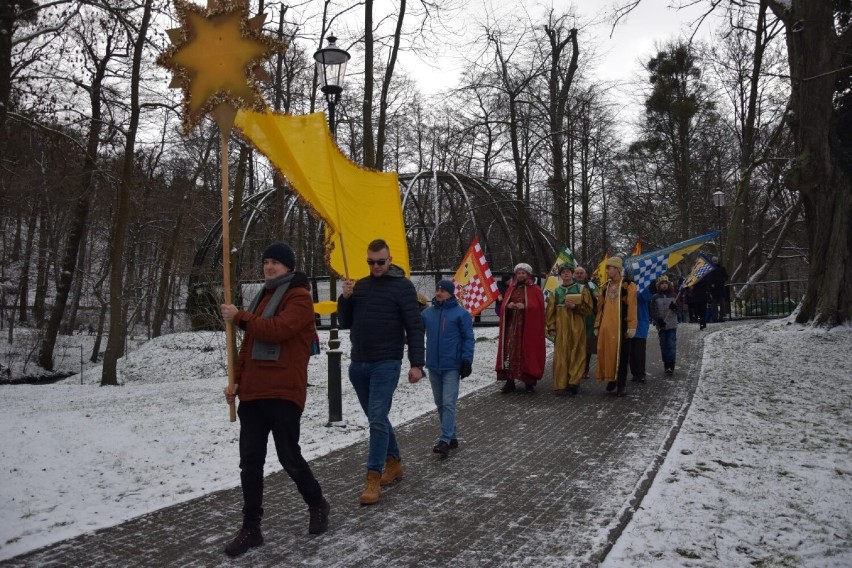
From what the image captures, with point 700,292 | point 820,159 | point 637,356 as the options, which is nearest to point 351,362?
point 637,356

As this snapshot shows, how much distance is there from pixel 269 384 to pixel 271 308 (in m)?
0.46

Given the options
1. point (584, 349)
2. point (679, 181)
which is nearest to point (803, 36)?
point (584, 349)

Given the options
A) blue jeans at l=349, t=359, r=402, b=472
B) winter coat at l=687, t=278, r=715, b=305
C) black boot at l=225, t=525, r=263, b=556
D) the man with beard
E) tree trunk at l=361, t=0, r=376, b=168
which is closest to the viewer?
black boot at l=225, t=525, r=263, b=556

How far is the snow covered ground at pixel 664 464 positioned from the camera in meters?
4.02

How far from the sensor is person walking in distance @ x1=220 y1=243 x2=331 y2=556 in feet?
12.9

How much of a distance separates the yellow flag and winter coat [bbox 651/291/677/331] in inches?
229

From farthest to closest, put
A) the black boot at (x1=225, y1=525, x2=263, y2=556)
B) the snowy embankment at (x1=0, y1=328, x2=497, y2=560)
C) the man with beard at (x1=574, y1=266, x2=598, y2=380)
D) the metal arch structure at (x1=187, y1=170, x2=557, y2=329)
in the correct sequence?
1. the metal arch structure at (x1=187, y1=170, x2=557, y2=329)
2. the man with beard at (x1=574, y1=266, x2=598, y2=380)
3. the snowy embankment at (x1=0, y1=328, x2=497, y2=560)
4. the black boot at (x1=225, y1=525, x2=263, y2=556)

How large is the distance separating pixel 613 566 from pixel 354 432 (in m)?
4.34

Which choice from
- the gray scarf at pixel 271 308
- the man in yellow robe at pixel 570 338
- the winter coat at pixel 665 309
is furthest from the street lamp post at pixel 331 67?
the winter coat at pixel 665 309

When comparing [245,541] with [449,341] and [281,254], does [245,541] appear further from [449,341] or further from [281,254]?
[449,341]

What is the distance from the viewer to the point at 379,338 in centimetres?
491

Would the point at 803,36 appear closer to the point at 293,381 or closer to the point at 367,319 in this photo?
the point at 367,319

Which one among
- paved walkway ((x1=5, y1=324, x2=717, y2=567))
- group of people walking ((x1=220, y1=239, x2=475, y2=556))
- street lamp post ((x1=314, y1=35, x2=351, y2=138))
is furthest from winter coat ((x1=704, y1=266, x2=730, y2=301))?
group of people walking ((x1=220, y1=239, x2=475, y2=556))

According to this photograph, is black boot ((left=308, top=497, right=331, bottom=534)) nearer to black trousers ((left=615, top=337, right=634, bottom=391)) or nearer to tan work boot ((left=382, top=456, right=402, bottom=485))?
tan work boot ((left=382, top=456, right=402, bottom=485))
